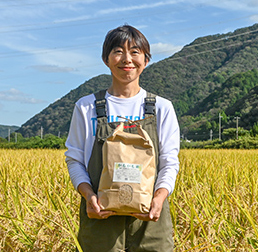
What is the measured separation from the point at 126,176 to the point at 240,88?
94.6 meters

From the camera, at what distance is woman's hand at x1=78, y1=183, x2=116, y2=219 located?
1.54 metres

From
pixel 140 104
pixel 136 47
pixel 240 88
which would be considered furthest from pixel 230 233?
pixel 240 88

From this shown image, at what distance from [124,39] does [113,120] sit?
1.16 feet

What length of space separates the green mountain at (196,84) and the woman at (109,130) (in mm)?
74180

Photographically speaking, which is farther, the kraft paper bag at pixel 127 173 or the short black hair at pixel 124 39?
the short black hair at pixel 124 39

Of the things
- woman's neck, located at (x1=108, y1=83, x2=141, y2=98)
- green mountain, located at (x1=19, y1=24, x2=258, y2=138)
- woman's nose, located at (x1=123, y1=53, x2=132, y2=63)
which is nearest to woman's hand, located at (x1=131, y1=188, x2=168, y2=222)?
woman's neck, located at (x1=108, y1=83, x2=141, y2=98)

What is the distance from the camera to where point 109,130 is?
1696 mm

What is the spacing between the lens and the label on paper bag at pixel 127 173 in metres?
1.53

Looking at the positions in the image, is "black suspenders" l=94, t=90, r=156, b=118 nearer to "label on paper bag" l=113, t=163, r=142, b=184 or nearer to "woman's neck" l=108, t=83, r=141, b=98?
"woman's neck" l=108, t=83, r=141, b=98

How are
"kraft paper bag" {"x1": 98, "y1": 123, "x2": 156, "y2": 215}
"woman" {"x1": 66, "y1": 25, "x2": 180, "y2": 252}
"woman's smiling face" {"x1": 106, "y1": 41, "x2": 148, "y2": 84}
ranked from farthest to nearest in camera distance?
"woman's smiling face" {"x1": 106, "y1": 41, "x2": 148, "y2": 84}, "woman" {"x1": 66, "y1": 25, "x2": 180, "y2": 252}, "kraft paper bag" {"x1": 98, "y1": 123, "x2": 156, "y2": 215}

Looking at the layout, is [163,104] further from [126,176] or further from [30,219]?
[30,219]

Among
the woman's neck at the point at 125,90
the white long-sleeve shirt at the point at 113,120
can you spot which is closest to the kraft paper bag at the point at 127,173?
the white long-sleeve shirt at the point at 113,120

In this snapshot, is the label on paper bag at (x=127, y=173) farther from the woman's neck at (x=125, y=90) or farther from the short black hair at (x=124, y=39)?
the short black hair at (x=124, y=39)

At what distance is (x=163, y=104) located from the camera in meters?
1.80
